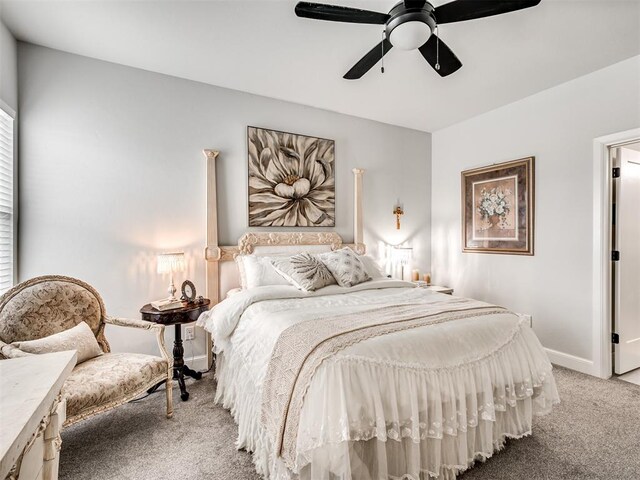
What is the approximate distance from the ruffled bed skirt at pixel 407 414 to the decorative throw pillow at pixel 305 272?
863 mm

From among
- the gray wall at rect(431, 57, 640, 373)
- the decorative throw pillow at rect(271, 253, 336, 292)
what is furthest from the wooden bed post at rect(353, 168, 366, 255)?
the gray wall at rect(431, 57, 640, 373)

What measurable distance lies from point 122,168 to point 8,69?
0.93 metres

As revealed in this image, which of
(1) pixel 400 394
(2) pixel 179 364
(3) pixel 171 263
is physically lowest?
(2) pixel 179 364

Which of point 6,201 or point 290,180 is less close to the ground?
point 290,180

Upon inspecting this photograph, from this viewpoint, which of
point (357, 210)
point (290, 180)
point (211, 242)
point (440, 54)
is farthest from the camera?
point (357, 210)

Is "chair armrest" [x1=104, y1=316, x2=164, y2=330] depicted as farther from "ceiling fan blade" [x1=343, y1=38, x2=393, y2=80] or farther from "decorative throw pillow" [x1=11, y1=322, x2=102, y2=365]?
"ceiling fan blade" [x1=343, y1=38, x2=393, y2=80]

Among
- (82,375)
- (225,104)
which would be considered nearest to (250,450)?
(82,375)

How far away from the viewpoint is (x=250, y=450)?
1890 mm

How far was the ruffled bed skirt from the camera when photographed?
1.33 m

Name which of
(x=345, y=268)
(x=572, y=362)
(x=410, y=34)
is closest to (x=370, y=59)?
(x=410, y=34)

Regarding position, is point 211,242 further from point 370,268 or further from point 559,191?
point 559,191

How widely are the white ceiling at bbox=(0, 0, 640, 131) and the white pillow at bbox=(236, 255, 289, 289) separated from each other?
1700 millimetres

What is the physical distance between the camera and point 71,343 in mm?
2033

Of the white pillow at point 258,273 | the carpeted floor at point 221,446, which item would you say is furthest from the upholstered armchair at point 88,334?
the white pillow at point 258,273
